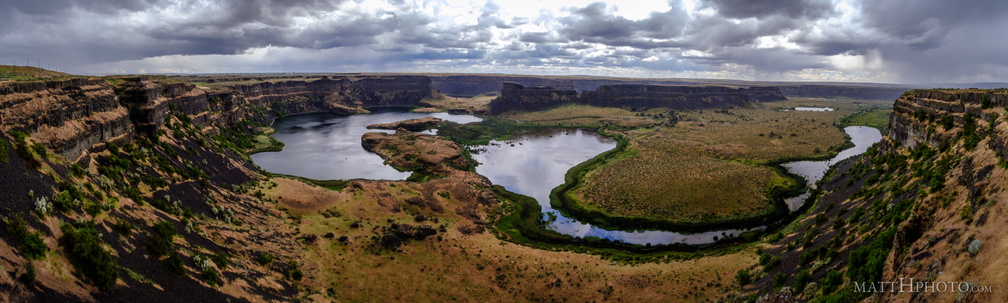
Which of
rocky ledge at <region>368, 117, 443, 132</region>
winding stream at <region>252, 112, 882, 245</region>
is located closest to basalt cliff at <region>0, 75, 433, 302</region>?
winding stream at <region>252, 112, 882, 245</region>

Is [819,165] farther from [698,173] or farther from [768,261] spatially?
[768,261]

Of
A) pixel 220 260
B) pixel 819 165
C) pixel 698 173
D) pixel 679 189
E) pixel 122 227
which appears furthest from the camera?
pixel 819 165

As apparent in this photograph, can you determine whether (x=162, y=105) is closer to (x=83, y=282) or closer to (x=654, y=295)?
(x=83, y=282)

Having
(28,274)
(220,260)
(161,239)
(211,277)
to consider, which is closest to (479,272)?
(220,260)

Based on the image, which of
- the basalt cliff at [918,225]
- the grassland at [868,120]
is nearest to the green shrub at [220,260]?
the basalt cliff at [918,225]

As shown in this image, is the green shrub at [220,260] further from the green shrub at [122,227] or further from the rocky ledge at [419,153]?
the rocky ledge at [419,153]
